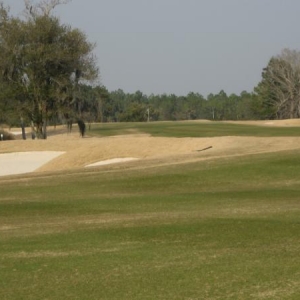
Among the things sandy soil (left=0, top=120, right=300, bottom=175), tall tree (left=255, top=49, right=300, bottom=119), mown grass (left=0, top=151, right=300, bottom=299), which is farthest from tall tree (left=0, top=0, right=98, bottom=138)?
→ tall tree (left=255, top=49, right=300, bottom=119)

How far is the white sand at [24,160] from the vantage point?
41.2m

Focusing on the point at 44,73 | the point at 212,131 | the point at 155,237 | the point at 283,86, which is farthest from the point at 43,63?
the point at 283,86

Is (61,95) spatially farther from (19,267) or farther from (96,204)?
(19,267)

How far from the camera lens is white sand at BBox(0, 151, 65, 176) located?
135 feet

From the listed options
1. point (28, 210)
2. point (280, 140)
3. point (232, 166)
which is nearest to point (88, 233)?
point (28, 210)

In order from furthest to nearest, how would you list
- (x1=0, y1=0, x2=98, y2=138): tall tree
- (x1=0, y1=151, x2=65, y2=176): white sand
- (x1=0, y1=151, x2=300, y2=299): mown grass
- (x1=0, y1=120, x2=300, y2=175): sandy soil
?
(x1=0, y1=0, x2=98, y2=138): tall tree, (x1=0, y1=151, x2=65, y2=176): white sand, (x1=0, y1=120, x2=300, y2=175): sandy soil, (x1=0, y1=151, x2=300, y2=299): mown grass

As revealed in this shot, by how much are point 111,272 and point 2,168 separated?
103 ft

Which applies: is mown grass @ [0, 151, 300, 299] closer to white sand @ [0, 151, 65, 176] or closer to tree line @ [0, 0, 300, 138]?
white sand @ [0, 151, 65, 176]

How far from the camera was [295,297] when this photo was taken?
9078 millimetres

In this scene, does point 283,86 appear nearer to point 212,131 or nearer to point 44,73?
point 212,131

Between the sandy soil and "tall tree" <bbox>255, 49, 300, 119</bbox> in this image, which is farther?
"tall tree" <bbox>255, 49, 300, 119</bbox>

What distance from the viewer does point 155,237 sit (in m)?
14.1

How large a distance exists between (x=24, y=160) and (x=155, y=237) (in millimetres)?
29084

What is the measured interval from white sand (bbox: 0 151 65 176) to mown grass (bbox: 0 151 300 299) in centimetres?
1462
